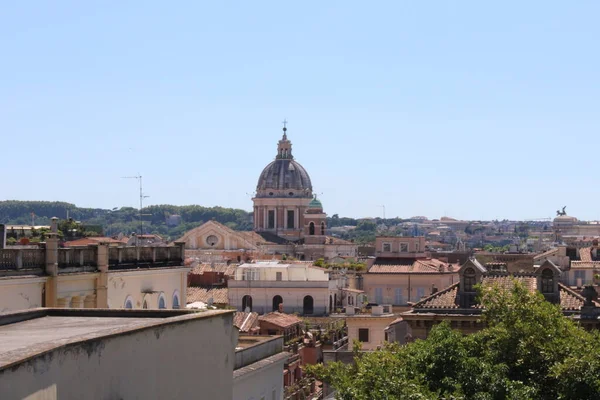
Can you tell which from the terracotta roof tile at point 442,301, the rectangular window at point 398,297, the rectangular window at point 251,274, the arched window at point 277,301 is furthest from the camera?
the arched window at point 277,301

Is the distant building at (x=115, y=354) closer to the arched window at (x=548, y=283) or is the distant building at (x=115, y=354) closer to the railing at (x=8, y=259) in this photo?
the railing at (x=8, y=259)

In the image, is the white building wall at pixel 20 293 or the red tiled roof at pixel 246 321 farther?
the red tiled roof at pixel 246 321

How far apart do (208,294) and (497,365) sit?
62.3 meters

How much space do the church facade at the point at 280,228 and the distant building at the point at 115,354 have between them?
12861cm

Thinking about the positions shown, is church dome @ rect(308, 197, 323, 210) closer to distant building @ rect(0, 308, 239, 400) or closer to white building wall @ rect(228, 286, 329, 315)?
white building wall @ rect(228, 286, 329, 315)

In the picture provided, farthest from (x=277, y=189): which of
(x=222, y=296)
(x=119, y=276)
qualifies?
(x=119, y=276)

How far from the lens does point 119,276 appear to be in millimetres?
34531

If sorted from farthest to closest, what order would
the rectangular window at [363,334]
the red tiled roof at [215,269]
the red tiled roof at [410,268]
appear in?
the red tiled roof at [215,269] → the red tiled roof at [410,268] → the rectangular window at [363,334]

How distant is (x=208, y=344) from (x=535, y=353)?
18165 millimetres

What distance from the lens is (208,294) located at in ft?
302

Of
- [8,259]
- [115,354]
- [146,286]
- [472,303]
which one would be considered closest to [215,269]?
[472,303]

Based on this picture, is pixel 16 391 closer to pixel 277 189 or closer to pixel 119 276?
pixel 119 276

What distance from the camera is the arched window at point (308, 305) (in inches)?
3802

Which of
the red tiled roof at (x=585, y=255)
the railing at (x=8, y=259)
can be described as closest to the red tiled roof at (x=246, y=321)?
the red tiled roof at (x=585, y=255)
